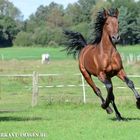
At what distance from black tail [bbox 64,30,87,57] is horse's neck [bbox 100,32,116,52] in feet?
9.95

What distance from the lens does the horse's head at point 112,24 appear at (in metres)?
12.5

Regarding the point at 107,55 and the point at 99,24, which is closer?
the point at 107,55

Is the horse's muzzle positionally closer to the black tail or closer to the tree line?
the black tail

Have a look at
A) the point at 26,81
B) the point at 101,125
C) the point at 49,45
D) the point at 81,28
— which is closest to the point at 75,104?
the point at 101,125

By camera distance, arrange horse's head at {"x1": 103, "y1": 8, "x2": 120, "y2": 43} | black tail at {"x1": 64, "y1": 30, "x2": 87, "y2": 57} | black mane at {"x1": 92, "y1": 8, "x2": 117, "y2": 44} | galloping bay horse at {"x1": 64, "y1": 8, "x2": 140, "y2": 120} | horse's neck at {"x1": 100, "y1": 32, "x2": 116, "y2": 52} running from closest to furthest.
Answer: horse's head at {"x1": 103, "y1": 8, "x2": 120, "y2": 43}
galloping bay horse at {"x1": 64, "y1": 8, "x2": 140, "y2": 120}
horse's neck at {"x1": 100, "y1": 32, "x2": 116, "y2": 52}
black mane at {"x1": 92, "y1": 8, "x2": 117, "y2": 44}
black tail at {"x1": 64, "y1": 30, "x2": 87, "y2": 57}

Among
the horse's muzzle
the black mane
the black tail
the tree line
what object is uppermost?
the black mane

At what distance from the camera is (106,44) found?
43.2 feet

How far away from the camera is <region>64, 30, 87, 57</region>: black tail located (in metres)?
16.5

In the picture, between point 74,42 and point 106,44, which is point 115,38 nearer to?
point 106,44

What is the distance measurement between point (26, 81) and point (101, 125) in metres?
21.4

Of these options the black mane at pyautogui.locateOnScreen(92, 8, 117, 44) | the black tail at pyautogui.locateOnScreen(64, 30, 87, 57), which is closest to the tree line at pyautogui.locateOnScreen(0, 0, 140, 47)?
the black tail at pyautogui.locateOnScreen(64, 30, 87, 57)

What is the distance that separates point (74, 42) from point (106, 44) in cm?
362

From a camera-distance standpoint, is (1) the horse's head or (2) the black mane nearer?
(1) the horse's head

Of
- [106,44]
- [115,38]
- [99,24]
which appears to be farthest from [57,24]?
[115,38]
